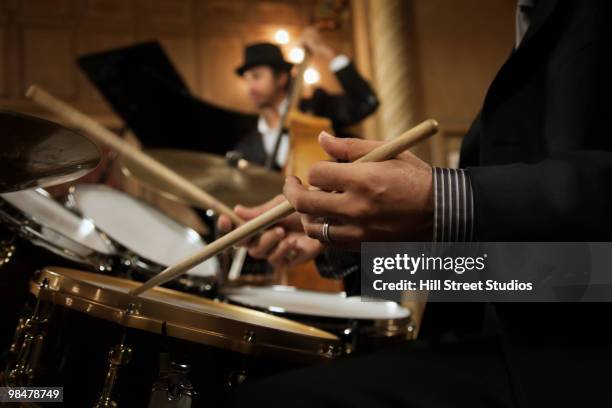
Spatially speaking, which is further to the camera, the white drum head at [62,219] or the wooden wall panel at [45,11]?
the wooden wall panel at [45,11]

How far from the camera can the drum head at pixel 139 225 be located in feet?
4.13

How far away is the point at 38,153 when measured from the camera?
2.35 ft

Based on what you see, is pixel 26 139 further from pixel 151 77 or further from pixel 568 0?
pixel 151 77

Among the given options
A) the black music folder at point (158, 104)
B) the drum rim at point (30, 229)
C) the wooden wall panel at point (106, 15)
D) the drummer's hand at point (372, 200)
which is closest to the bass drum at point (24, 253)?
the drum rim at point (30, 229)

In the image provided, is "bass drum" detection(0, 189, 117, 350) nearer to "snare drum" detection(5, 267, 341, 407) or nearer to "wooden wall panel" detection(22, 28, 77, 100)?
"snare drum" detection(5, 267, 341, 407)

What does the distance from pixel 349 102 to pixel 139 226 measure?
6.03ft

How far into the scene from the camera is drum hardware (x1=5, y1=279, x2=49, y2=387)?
666 mm

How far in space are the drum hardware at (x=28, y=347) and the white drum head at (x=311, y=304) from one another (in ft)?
1.13

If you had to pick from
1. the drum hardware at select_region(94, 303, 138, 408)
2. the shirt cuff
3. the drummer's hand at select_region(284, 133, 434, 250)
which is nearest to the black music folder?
the shirt cuff

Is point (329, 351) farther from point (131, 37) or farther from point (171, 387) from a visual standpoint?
point (131, 37)

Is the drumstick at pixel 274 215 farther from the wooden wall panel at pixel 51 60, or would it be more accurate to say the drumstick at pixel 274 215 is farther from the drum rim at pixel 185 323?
the wooden wall panel at pixel 51 60

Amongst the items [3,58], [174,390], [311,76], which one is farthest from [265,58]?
[174,390]

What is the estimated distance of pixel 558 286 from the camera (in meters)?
0.50

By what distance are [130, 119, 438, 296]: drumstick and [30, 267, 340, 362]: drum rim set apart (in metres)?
0.05
